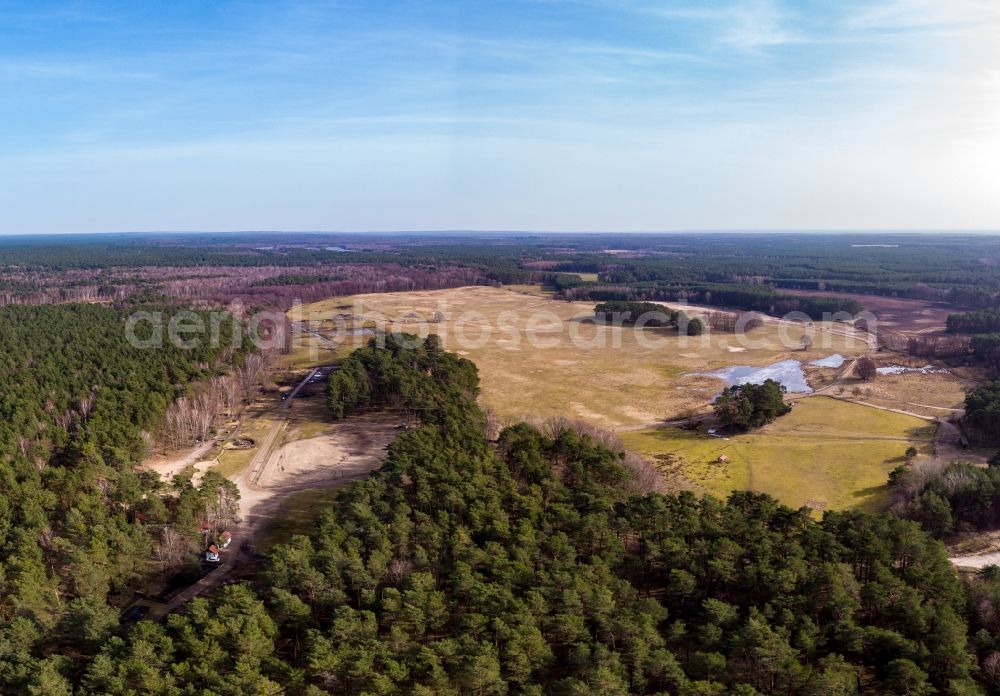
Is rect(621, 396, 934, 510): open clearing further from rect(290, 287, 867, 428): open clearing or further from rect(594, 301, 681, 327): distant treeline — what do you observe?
rect(594, 301, 681, 327): distant treeline

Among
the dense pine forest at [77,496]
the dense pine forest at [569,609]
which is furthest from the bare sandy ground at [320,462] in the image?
the dense pine forest at [569,609]

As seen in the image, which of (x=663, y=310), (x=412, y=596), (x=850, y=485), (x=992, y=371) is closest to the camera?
(x=412, y=596)

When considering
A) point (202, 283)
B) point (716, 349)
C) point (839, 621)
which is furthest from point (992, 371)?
point (202, 283)

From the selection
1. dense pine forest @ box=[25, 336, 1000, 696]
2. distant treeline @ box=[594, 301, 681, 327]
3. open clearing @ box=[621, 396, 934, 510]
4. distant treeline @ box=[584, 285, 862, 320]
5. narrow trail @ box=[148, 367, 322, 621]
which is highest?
distant treeline @ box=[584, 285, 862, 320]

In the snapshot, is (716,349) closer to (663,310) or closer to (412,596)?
(663,310)

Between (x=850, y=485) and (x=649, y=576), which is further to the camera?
(x=850, y=485)

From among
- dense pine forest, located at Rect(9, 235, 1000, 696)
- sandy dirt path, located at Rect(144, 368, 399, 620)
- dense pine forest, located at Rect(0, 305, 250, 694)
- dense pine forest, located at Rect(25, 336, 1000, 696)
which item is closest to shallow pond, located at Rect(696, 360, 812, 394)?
dense pine forest, located at Rect(9, 235, 1000, 696)

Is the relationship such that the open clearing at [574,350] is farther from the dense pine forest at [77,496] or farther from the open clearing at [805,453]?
the dense pine forest at [77,496]
